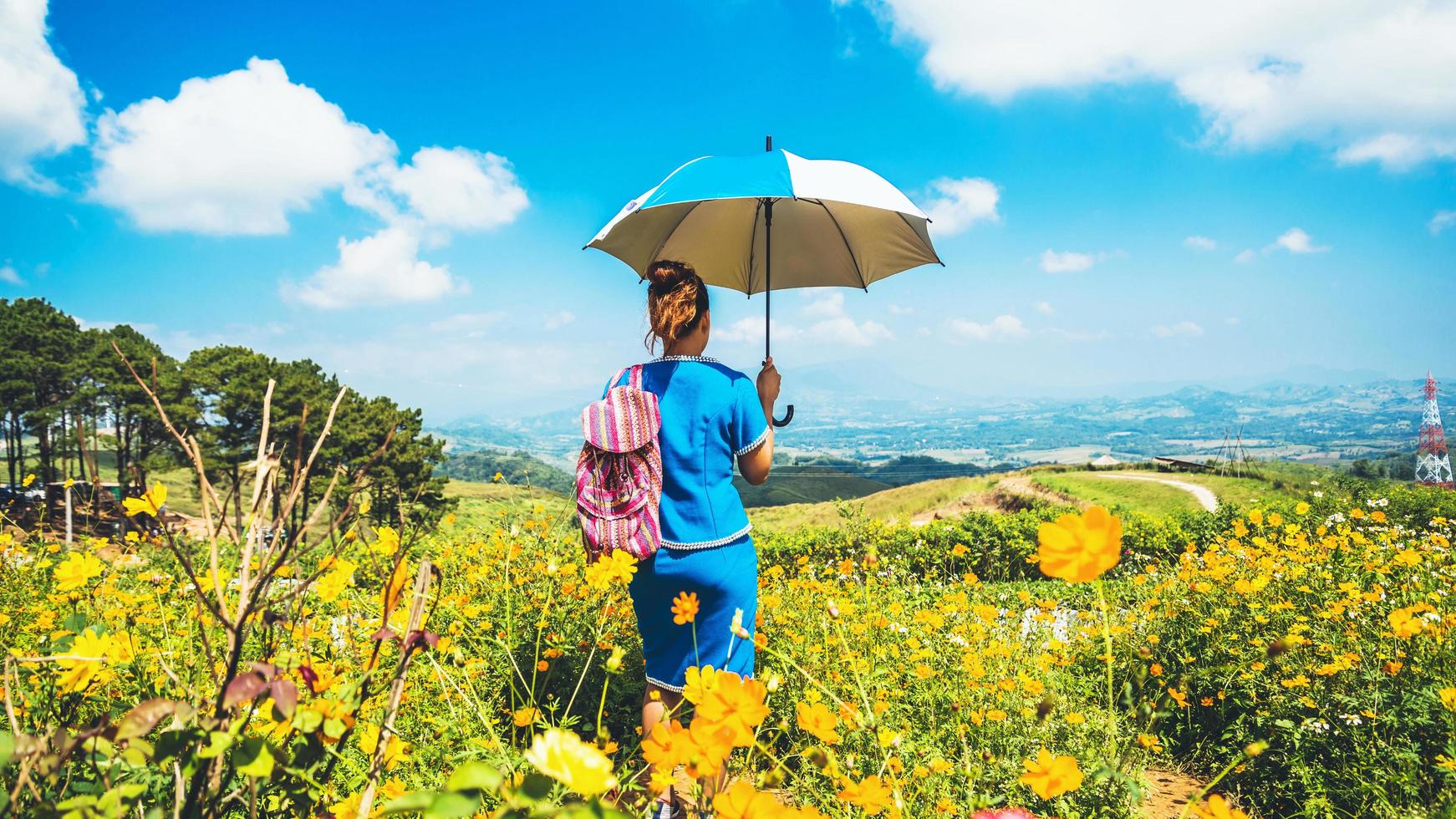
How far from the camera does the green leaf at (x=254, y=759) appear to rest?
30.1 inches

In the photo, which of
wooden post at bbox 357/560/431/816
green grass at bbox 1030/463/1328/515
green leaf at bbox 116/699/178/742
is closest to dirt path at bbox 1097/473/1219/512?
green grass at bbox 1030/463/1328/515

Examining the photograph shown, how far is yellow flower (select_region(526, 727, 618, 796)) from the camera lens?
→ 618 millimetres

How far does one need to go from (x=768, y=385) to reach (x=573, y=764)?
197 cm

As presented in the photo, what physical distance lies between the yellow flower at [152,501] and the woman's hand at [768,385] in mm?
1727

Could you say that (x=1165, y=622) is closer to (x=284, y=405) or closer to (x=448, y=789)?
(x=448, y=789)

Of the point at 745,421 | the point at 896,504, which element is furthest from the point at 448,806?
the point at 896,504

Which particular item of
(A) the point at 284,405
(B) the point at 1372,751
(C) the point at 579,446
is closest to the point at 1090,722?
(B) the point at 1372,751

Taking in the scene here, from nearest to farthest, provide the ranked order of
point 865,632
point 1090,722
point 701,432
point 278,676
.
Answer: point 278,676, point 701,432, point 1090,722, point 865,632

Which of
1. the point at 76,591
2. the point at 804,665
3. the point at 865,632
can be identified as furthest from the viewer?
the point at 865,632

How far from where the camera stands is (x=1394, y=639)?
2510mm

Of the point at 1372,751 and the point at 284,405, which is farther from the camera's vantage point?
the point at 284,405

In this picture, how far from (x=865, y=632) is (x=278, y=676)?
269cm

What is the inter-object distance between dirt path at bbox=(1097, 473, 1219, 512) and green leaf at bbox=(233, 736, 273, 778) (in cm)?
1852

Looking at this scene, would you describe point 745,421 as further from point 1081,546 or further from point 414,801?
point 414,801
